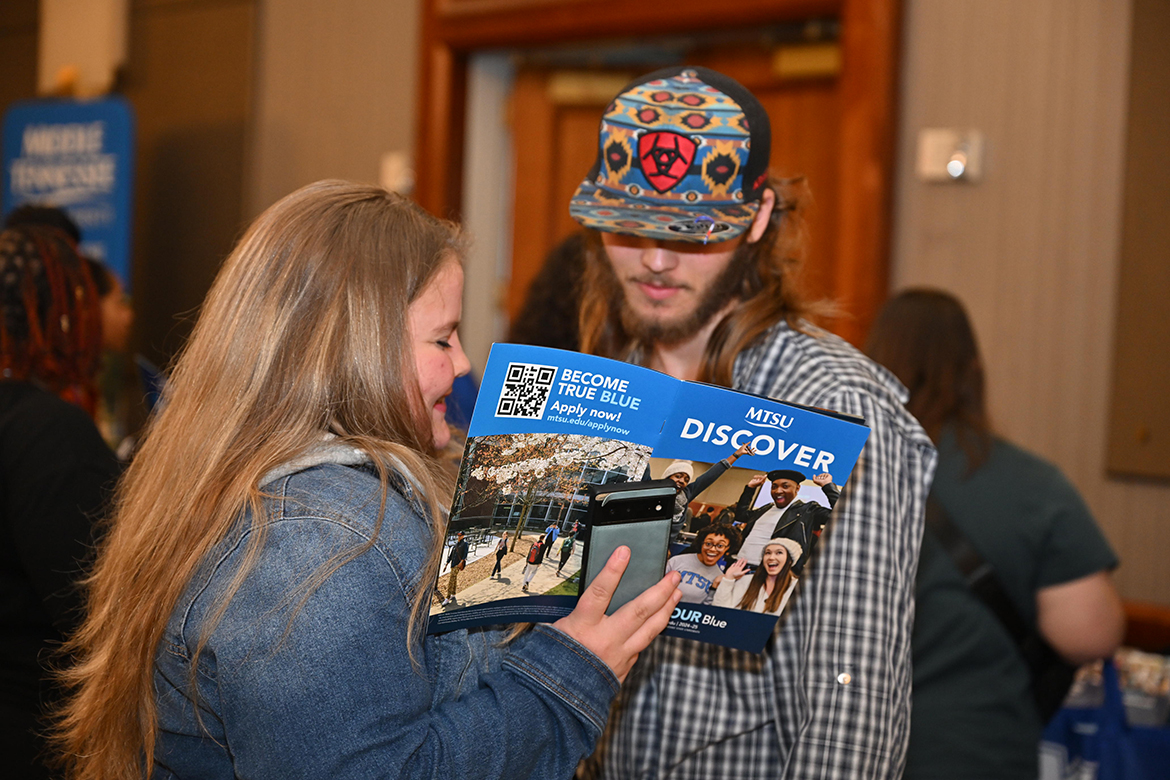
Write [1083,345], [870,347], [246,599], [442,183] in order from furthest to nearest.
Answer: [442,183]
[1083,345]
[870,347]
[246,599]

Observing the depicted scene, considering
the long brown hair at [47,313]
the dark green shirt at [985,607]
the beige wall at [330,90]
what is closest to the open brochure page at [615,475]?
the dark green shirt at [985,607]

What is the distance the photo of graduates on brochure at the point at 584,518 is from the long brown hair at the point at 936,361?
1.09m

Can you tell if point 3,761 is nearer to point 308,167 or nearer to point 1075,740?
point 1075,740

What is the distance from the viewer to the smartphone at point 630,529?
97 centimetres

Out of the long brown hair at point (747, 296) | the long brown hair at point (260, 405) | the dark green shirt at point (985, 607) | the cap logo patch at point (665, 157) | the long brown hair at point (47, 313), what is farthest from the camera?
the dark green shirt at point (985, 607)

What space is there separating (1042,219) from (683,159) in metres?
2.04

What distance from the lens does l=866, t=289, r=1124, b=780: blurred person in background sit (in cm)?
181

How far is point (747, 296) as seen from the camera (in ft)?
4.71

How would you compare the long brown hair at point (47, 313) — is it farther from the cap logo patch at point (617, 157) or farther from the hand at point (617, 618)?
the hand at point (617, 618)

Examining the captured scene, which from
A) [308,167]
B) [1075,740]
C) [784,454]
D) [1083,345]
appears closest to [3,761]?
[784,454]

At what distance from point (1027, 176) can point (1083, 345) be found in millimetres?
519

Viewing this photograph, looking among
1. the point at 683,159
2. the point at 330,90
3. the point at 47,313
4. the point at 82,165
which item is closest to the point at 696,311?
the point at 683,159

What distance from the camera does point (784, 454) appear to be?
38.9 inches

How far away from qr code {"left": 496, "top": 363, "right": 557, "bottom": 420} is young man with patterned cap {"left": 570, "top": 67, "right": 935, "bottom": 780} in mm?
430
